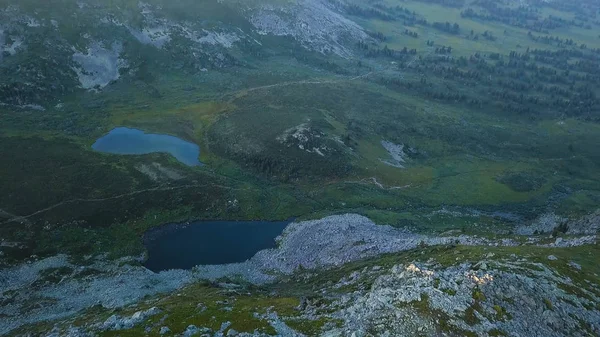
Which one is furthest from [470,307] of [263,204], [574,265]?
[263,204]

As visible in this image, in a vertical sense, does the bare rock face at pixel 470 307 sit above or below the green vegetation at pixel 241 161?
above

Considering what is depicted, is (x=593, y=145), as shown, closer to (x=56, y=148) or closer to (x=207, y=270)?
(x=207, y=270)

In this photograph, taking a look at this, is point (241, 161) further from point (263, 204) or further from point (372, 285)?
point (372, 285)

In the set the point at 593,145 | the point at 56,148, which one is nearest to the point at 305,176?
the point at 56,148

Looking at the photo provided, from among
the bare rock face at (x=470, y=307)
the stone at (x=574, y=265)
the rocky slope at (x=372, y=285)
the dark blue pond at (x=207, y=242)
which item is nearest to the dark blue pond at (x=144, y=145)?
the dark blue pond at (x=207, y=242)

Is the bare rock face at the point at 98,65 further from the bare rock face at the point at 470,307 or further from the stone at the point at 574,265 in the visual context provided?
the stone at the point at 574,265

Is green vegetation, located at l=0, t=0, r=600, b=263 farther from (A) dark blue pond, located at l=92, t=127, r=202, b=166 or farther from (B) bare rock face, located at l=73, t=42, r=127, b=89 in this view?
(B) bare rock face, located at l=73, t=42, r=127, b=89
